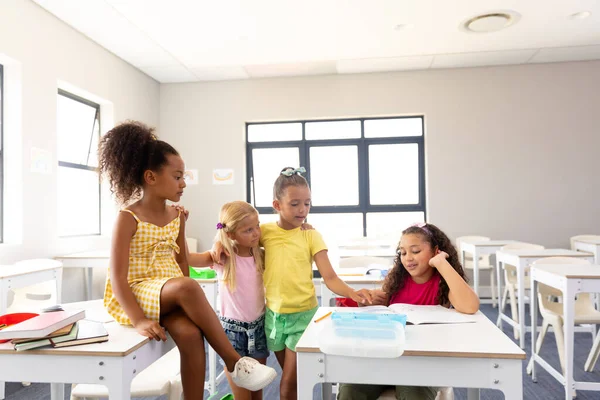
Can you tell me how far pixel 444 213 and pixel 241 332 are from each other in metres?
4.28

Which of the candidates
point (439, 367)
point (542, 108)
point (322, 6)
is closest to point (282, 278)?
point (439, 367)

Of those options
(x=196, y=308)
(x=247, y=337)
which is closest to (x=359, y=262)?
(x=247, y=337)

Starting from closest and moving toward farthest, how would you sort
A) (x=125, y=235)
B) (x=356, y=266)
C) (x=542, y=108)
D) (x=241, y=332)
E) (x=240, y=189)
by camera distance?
(x=125, y=235)
(x=241, y=332)
(x=356, y=266)
(x=542, y=108)
(x=240, y=189)

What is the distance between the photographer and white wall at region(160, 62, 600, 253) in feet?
17.4

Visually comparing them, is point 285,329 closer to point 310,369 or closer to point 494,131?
point 310,369

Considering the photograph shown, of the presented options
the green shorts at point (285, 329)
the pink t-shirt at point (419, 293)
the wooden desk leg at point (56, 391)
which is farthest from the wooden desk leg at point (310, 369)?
the wooden desk leg at point (56, 391)

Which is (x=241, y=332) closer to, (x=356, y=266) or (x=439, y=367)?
(x=439, y=367)

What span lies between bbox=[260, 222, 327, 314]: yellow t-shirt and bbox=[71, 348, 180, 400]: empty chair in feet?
1.43

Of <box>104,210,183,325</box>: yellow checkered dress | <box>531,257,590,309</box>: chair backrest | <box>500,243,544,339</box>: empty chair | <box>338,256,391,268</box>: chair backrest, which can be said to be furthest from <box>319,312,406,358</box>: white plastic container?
<box>500,243,544,339</box>: empty chair

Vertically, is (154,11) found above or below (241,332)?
above

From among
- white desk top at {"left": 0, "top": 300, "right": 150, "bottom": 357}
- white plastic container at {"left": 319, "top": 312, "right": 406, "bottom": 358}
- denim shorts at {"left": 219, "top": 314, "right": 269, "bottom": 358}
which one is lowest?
denim shorts at {"left": 219, "top": 314, "right": 269, "bottom": 358}

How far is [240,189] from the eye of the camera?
577 centimetres

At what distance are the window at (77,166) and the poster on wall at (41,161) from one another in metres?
0.30

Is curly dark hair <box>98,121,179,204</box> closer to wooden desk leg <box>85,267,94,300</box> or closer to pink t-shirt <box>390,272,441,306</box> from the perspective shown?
pink t-shirt <box>390,272,441,306</box>
